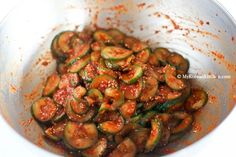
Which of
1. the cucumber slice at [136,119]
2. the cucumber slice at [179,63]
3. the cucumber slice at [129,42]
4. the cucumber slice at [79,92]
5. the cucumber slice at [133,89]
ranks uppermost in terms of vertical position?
the cucumber slice at [129,42]

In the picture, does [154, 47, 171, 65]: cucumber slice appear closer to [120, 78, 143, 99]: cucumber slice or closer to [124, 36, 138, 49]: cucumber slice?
[124, 36, 138, 49]: cucumber slice

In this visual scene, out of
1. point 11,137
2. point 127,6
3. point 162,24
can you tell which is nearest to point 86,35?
point 127,6

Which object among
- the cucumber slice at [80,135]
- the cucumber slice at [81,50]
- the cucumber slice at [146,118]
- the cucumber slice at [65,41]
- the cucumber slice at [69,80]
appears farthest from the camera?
the cucumber slice at [65,41]

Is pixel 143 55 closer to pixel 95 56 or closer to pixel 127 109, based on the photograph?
pixel 95 56

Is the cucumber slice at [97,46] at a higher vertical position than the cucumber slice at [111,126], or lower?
higher

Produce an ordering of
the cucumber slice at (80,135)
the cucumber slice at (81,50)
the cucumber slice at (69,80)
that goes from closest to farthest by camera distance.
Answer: the cucumber slice at (80,135)
the cucumber slice at (69,80)
the cucumber slice at (81,50)

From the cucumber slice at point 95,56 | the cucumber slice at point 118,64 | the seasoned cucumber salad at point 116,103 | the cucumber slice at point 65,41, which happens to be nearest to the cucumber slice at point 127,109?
the seasoned cucumber salad at point 116,103

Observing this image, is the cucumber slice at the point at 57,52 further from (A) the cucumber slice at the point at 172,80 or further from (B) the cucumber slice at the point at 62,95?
(A) the cucumber slice at the point at 172,80

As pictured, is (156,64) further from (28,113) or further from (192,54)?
(28,113)
